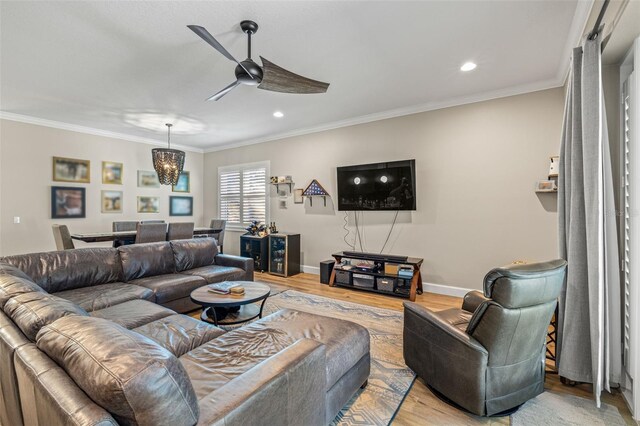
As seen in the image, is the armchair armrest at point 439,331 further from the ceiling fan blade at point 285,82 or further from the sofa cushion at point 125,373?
the ceiling fan blade at point 285,82

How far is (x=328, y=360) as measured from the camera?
5.45ft

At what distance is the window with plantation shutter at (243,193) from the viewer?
6.60m

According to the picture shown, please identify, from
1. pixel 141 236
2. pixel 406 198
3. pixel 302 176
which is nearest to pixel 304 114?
pixel 302 176

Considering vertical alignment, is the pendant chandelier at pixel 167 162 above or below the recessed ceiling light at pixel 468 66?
below

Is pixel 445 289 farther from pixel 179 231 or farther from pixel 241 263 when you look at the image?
pixel 179 231

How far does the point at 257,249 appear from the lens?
19.9ft

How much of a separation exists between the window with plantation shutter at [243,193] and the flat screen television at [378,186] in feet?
6.99

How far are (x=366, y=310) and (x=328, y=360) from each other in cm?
220

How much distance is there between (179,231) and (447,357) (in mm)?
4441

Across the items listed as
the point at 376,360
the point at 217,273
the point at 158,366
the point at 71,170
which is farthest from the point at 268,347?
the point at 71,170

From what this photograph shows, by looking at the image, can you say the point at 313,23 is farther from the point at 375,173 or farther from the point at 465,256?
the point at 465,256

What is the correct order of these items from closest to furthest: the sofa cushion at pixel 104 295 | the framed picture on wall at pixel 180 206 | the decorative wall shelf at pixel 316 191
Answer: the sofa cushion at pixel 104 295 < the decorative wall shelf at pixel 316 191 < the framed picture on wall at pixel 180 206

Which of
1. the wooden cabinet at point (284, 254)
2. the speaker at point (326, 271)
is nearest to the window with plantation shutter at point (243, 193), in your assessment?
the wooden cabinet at point (284, 254)

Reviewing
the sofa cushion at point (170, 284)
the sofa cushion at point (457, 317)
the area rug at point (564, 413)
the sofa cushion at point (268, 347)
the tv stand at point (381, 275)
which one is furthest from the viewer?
the tv stand at point (381, 275)
